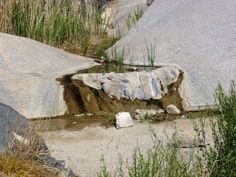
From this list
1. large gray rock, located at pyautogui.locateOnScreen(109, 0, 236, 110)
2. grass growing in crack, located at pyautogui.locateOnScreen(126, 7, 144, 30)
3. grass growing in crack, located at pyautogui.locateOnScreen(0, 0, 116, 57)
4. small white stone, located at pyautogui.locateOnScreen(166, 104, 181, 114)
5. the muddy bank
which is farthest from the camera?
grass growing in crack, located at pyautogui.locateOnScreen(126, 7, 144, 30)

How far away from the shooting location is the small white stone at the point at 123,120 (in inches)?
205

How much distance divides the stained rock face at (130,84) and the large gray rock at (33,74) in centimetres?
38

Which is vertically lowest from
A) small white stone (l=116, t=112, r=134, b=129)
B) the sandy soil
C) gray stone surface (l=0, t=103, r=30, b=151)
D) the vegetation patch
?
the sandy soil

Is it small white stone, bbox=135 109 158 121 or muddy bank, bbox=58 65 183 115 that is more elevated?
muddy bank, bbox=58 65 183 115

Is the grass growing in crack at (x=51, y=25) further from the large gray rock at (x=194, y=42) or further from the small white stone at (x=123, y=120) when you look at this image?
the small white stone at (x=123, y=120)

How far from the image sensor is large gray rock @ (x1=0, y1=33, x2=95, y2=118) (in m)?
5.80

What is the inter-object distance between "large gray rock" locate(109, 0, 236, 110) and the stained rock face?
34 cm

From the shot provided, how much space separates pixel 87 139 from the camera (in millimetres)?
4910

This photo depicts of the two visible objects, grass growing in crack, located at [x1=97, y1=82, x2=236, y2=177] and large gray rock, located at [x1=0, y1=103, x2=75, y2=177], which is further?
large gray rock, located at [x1=0, y1=103, x2=75, y2=177]

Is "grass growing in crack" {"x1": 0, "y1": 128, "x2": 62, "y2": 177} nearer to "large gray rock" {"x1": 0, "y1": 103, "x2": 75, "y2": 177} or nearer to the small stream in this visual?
"large gray rock" {"x1": 0, "y1": 103, "x2": 75, "y2": 177}

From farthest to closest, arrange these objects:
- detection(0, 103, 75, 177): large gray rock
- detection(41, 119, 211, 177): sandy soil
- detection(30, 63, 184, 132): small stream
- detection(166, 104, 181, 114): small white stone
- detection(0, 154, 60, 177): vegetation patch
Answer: detection(166, 104, 181, 114): small white stone → detection(30, 63, 184, 132): small stream → detection(41, 119, 211, 177): sandy soil → detection(0, 103, 75, 177): large gray rock → detection(0, 154, 60, 177): vegetation patch

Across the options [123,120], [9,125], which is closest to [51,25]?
[123,120]

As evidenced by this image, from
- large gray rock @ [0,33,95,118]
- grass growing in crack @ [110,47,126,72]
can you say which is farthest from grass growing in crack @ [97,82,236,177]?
grass growing in crack @ [110,47,126,72]

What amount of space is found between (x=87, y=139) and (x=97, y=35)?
14.6 ft
